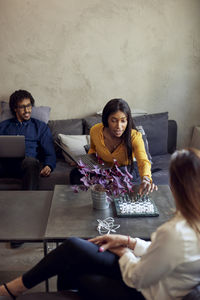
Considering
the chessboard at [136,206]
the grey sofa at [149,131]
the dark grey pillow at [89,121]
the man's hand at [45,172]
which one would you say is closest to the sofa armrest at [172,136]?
the grey sofa at [149,131]

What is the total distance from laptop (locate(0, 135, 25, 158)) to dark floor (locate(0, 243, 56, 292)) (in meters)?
0.66

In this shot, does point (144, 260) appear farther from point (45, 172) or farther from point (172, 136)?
point (172, 136)

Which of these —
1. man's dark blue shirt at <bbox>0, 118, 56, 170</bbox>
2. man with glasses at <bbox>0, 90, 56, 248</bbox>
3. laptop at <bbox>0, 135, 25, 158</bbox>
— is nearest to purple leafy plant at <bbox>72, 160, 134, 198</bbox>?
laptop at <bbox>0, 135, 25, 158</bbox>

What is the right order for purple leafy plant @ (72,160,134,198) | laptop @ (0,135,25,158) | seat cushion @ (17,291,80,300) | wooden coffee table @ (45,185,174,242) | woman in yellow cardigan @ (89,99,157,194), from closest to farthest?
seat cushion @ (17,291,80,300), wooden coffee table @ (45,185,174,242), purple leafy plant @ (72,160,134,198), woman in yellow cardigan @ (89,99,157,194), laptop @ (0,135,25,158)

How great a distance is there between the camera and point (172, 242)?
1.24 meters

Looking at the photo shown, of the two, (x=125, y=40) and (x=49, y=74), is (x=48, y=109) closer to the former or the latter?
(x=49, y=74)

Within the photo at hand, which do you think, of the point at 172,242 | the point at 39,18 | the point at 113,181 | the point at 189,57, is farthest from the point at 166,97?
the point at 172,242

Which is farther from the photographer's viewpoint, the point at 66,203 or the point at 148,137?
the point at 148,137

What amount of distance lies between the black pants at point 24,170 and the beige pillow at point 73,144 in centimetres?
37

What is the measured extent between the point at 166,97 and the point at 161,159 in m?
0.71

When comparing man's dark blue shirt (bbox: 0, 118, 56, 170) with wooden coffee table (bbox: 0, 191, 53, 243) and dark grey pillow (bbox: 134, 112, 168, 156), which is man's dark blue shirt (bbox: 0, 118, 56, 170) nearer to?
dark grey pillow (bbox: 134, 112, 168, 156)

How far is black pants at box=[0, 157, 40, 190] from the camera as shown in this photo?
9.21 feet

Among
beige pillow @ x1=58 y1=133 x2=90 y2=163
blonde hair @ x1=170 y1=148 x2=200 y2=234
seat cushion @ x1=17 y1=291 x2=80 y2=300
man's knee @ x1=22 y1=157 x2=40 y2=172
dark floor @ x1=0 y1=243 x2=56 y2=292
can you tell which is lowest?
dark floor @ x1=0 y1=243 x2=56 y2=292

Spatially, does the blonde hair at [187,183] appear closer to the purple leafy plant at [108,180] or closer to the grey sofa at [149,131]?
the purple leafy plant at [108,180]
